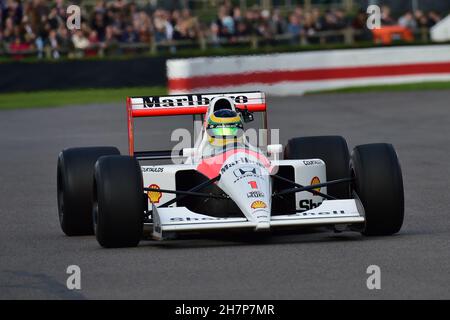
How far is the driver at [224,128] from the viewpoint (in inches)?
420

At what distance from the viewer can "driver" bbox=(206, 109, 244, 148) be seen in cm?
1066

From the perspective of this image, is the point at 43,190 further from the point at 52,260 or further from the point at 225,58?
the point at 225,58

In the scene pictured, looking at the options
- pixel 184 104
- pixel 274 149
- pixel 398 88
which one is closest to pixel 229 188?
pixel 274 149

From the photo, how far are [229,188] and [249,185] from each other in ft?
0.61

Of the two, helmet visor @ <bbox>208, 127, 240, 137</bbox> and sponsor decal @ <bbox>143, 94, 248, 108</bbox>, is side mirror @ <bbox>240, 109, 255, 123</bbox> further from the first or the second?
helmet visor @ <bbox>208, 127, 240, 137</bbox>

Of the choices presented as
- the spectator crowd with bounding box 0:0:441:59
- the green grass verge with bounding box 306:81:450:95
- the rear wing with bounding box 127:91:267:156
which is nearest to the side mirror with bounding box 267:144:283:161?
the rear wing with bounding box 127:91:267:156

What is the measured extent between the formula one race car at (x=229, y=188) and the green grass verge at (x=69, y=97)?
19.1 meters

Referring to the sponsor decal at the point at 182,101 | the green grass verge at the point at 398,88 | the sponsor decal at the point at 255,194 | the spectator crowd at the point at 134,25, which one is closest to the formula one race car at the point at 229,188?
the sponsor decal at the point at 255,194

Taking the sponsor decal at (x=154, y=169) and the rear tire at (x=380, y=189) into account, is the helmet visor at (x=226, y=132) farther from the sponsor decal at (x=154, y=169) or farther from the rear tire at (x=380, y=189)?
the rear tire at (x=380, y=189)

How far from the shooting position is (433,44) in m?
31.4

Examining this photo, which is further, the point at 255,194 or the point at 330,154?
the point at 330,154

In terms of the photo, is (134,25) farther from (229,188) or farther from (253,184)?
(253,184)

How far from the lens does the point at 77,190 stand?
35.8 ft
